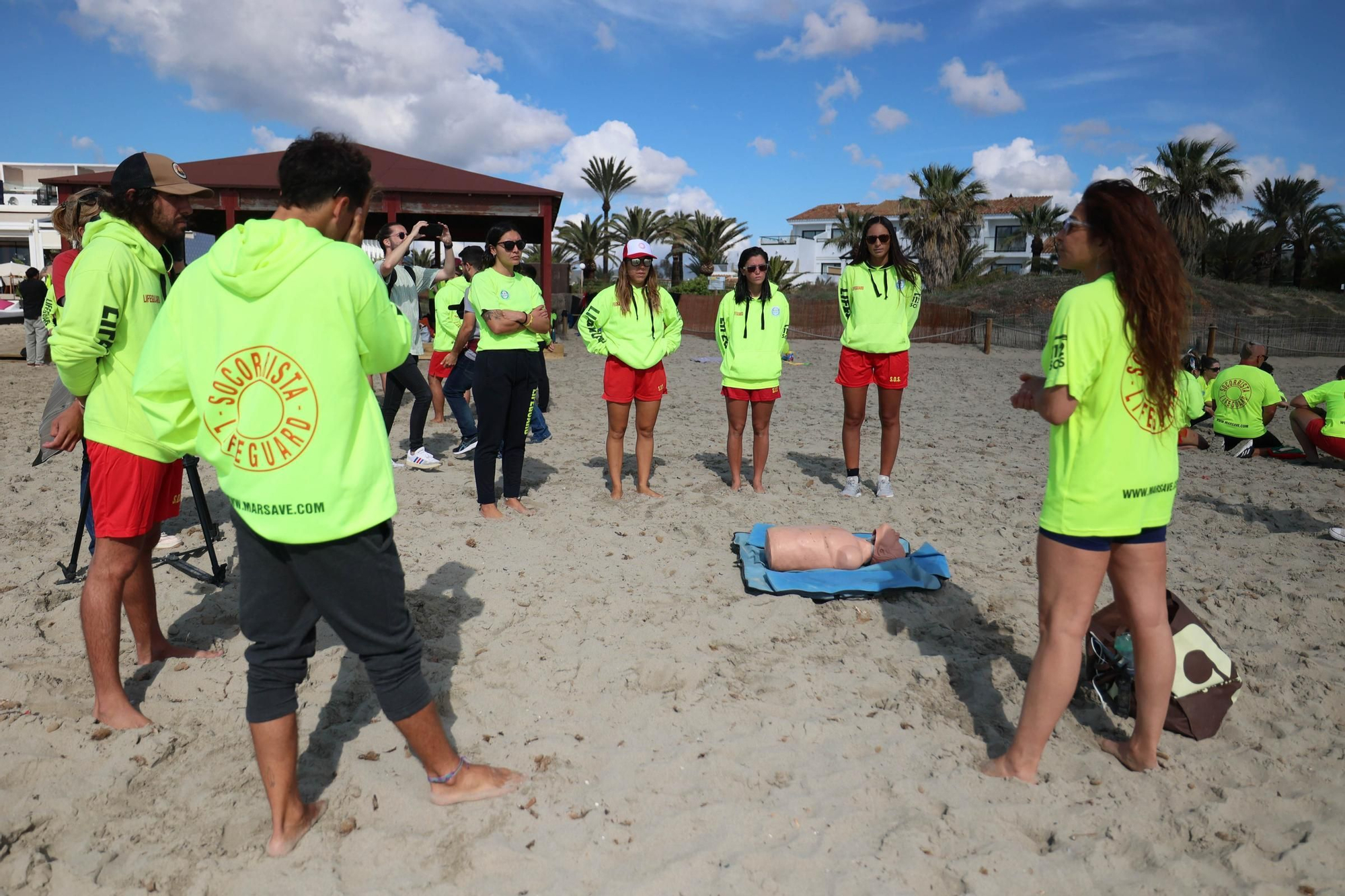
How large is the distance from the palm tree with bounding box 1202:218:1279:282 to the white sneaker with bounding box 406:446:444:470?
48106 millimetres

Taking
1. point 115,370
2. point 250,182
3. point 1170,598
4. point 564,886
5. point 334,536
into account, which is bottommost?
point 564,886

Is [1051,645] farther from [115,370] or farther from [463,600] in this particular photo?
[115,370]

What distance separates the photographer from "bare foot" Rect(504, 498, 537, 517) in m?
5.83

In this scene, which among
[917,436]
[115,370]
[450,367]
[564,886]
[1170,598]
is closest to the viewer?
[564,886]

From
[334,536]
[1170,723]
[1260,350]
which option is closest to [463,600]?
[334,536]

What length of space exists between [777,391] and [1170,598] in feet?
11.6

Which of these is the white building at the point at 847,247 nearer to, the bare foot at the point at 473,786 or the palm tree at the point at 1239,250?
the palm tree at the point at 1239,250

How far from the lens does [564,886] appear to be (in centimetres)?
233

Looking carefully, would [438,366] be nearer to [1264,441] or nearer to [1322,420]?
[1322,420]

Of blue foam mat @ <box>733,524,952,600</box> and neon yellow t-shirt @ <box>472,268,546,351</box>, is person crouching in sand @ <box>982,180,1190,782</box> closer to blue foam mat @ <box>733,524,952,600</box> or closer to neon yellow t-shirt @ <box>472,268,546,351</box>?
blue foam mat @ <box>733,524,952,600</box>

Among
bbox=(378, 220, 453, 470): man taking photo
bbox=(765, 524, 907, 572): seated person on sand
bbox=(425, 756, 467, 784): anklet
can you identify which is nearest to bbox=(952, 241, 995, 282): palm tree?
bbox=(378, 220, 453, 470): man taking photo

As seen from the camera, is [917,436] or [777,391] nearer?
[777,391]

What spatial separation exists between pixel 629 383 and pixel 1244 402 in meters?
7.01

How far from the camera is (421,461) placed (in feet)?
23.7
